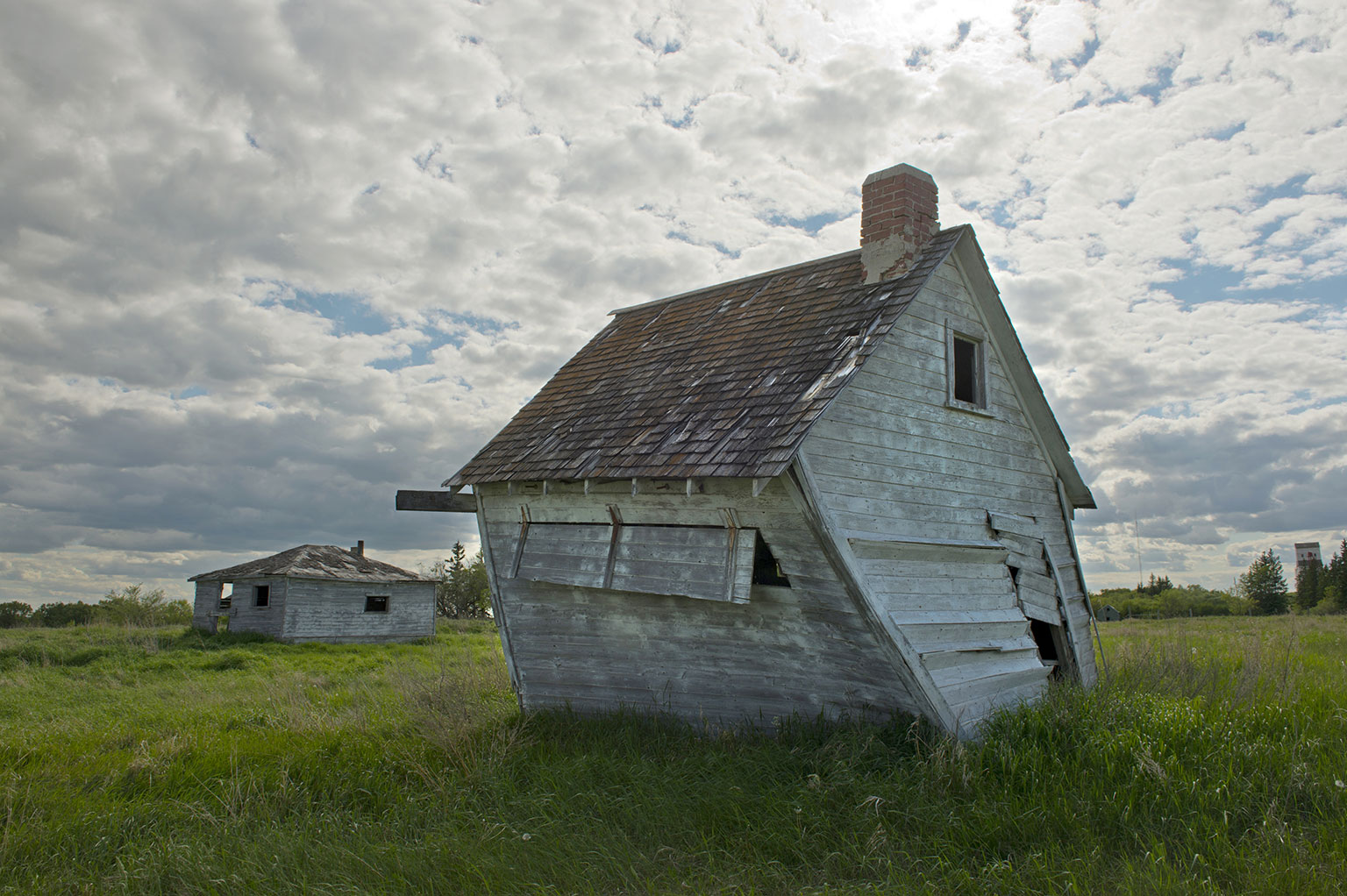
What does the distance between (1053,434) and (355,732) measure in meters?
9.27

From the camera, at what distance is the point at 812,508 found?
7348 millimetres

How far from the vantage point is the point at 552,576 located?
9.37 m

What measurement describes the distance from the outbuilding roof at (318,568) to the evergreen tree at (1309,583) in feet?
159

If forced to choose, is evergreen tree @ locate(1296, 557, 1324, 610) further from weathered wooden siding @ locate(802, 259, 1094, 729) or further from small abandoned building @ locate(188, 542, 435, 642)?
weathered wooden siding @ locate(802, 259, 1094, 729)

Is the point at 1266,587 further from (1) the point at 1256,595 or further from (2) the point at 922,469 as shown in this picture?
(2) the point at 922,469

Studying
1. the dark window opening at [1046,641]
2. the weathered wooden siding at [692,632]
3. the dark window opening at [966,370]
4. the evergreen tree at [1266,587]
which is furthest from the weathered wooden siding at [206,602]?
the evergreen tree at [1266,587]

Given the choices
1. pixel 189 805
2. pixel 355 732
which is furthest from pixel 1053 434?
pixel 189 805

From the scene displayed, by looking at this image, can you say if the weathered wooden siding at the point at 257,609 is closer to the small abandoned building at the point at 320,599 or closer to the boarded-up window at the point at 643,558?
the small abandoned building at the point at 320,599

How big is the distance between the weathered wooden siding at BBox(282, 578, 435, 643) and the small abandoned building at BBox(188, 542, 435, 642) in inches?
1.0

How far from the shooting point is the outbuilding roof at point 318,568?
26.3m

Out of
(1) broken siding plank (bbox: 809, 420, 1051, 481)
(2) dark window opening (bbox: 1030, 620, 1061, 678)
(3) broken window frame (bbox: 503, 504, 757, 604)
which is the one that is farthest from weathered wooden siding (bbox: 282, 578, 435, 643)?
(1) broken siding plank (bbox: 809, 420, 1051, 481)

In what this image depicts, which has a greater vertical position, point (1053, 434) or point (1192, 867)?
point (1053, 434)

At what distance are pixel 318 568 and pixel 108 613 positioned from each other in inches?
754

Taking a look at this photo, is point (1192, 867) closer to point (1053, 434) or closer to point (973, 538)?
point (973, 538)
